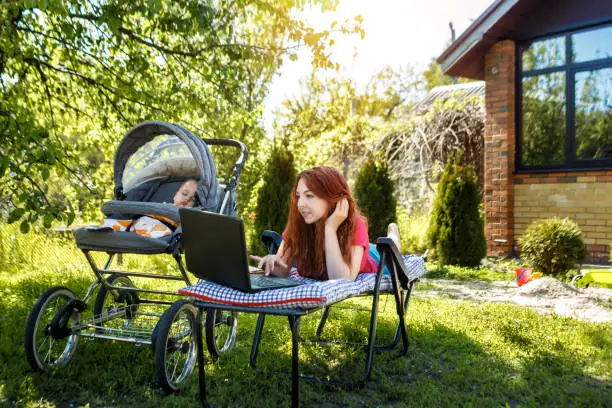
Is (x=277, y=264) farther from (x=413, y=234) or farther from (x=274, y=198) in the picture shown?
(x=413, y=234)

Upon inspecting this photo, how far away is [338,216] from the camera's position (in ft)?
10.5

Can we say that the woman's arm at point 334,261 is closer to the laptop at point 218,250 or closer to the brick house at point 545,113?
the laptop at point 218,250

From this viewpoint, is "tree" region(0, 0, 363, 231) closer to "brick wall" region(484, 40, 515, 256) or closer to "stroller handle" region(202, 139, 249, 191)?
"stroller handle" region(202, 139, 249, 191)

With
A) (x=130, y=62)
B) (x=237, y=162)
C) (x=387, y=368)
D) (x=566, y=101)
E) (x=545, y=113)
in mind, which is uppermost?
(x=130, y=62)

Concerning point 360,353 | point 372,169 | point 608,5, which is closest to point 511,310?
point 360,353

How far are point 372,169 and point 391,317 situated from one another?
15.9 feet

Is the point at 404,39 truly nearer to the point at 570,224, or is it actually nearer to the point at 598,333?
the point at 570,224

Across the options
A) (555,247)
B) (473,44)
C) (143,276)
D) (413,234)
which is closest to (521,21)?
(473,44)

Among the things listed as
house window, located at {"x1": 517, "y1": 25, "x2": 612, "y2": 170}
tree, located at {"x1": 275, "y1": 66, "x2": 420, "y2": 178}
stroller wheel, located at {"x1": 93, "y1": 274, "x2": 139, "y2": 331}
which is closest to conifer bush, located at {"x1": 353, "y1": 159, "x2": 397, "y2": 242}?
house window, located at {"x1": 517, "y1": 25, "x2": 612, "y2": 170}

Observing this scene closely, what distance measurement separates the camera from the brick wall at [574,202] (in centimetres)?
823

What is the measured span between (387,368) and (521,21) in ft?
24.3

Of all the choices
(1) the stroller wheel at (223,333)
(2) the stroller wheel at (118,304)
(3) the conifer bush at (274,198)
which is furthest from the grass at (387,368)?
(3) the conifer bush at (274,198)

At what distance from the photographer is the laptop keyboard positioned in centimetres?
291

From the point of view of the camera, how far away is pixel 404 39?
22250 millimetres
